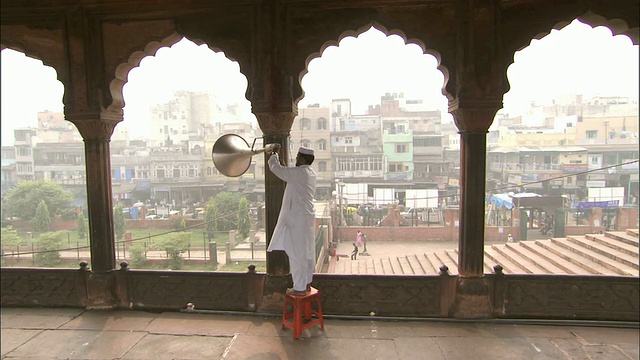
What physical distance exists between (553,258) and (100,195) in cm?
1245

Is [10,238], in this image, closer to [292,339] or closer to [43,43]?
[43,43]

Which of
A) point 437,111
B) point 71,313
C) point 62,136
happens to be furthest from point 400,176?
point 71,313

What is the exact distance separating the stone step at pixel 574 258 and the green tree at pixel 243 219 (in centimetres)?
1011

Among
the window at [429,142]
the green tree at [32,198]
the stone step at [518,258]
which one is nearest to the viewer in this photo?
the stone step at [518,258]

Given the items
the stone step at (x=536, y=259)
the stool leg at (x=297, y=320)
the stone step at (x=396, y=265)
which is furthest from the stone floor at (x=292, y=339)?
the stone step at (x=396, y=265)

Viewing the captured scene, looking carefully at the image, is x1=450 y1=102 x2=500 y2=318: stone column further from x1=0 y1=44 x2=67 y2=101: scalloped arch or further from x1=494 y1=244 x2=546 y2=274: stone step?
x1=494 y1=244 x2=546 y2=274: stone step

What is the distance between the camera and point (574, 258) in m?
11.0

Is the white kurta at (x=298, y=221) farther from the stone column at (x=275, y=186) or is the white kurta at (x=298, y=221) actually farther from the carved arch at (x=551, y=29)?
the carved arch at (x=551, y=29)

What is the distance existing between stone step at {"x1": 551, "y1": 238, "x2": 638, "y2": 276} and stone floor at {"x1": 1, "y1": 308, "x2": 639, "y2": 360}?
6.56m

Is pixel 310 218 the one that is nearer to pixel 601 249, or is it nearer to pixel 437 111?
pixel 601 249

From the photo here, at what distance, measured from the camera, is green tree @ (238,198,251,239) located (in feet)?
42.3

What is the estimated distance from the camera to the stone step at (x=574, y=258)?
31.8 feet

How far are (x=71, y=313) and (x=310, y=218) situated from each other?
3149mm

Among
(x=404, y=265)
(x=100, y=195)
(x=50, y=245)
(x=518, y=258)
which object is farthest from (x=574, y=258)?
(x=50, y=245)
